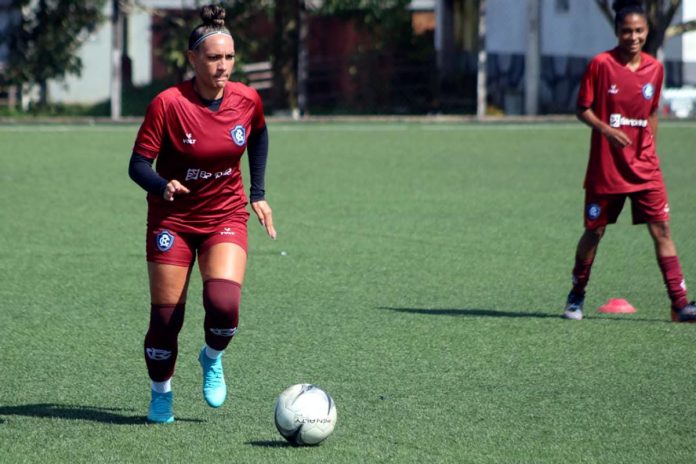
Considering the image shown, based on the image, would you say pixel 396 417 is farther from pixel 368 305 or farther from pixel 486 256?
pixel 486 256

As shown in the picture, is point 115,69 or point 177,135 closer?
point 177,135

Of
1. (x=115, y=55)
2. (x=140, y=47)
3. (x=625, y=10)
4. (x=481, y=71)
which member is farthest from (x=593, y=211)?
(x=140, y=47)

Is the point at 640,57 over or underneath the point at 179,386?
over

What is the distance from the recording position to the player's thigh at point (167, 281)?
6363 millimetres

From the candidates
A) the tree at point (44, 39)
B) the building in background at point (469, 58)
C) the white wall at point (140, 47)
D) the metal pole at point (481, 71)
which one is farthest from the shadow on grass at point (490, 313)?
the white wall at point (140, 47)

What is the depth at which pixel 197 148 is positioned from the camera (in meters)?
6.25

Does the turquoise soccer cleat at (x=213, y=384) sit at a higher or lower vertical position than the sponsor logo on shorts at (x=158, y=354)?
lower

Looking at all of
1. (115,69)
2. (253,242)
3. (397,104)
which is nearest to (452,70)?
(397,104)

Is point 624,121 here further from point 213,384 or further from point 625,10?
point 213,384

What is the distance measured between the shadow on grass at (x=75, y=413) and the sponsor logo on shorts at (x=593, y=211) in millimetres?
3761

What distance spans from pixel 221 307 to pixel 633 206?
4004 mm

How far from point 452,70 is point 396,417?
1130 inches

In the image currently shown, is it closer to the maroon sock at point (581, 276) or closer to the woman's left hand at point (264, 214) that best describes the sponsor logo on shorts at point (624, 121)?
the maroon sock at point (581, 276)

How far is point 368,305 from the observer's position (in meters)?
9.84
